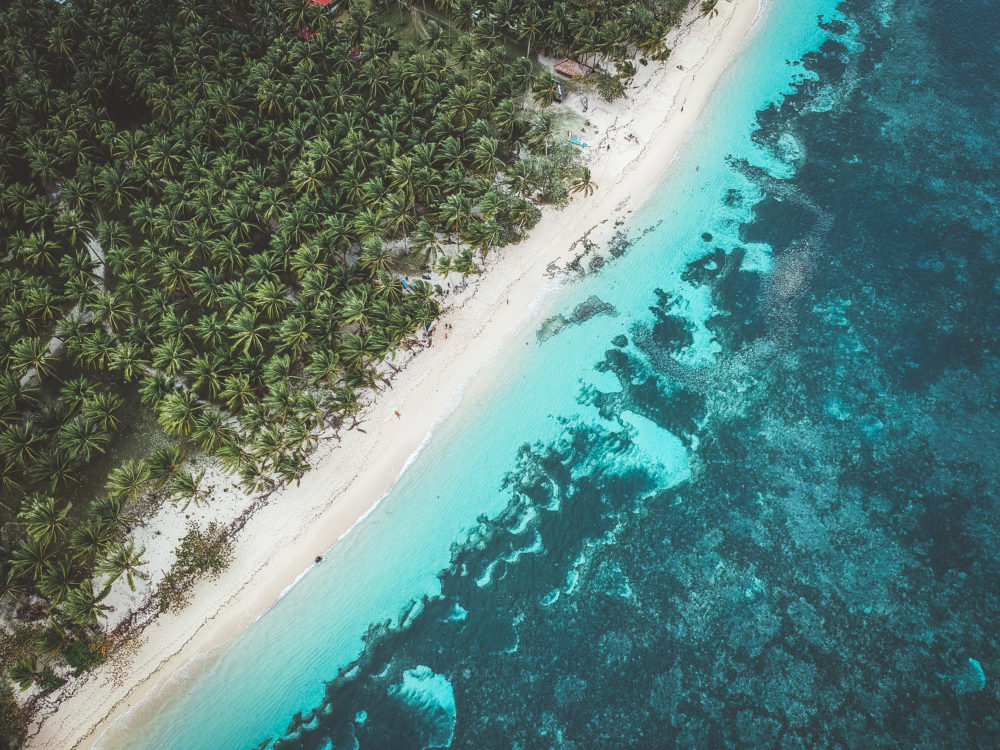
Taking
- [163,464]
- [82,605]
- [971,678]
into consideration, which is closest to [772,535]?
[971,678]

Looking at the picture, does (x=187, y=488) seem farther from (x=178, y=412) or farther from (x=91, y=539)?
(x=91, y=539)

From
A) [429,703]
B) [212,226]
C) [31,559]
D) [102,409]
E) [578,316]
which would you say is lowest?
[429,703]

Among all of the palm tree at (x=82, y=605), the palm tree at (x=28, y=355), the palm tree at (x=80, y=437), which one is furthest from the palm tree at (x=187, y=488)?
the palm tree at (x=28, y=355)

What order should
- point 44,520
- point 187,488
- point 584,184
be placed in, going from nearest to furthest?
point 44,520 → point 187,488 → point 584,184

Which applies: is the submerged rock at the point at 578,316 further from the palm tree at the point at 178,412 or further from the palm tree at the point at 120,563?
the palm tree at the point at 120,563

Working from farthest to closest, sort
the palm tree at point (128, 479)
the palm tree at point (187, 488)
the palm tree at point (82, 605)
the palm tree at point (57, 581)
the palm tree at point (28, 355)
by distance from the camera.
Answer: the palm tree at point (28, 355), the palm tree at point (187, 488), the palm tree at point (128, 479), the palm tree at point (57, 581), the palm tree at point (82, 605)

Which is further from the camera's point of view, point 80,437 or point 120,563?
point 80,437

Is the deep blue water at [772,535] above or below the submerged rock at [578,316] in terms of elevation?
below

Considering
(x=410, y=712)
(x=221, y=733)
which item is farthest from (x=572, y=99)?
(x=221, y=733)

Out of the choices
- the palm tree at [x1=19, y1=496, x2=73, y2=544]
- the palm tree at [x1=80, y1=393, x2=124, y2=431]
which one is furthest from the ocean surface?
the palm tree at [x1=80, y1=393, x2=124, y2=431]
